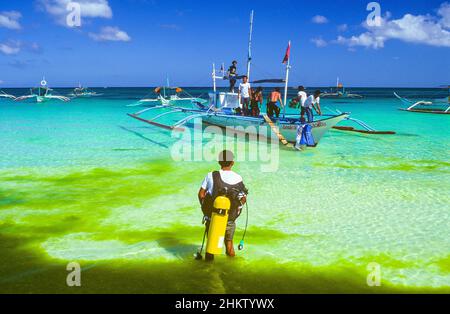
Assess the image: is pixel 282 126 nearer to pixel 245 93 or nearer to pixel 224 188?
pixel 245 93

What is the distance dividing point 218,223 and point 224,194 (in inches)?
16.1

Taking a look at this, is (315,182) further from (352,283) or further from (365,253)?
(352,283)

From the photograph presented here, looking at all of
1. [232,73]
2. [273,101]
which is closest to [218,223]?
[273,101]

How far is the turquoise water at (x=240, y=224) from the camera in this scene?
5332 millimetres

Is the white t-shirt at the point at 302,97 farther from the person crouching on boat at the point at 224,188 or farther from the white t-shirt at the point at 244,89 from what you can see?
the person crouching on boat at the point at 224,188

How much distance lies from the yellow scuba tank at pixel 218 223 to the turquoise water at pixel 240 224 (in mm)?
553

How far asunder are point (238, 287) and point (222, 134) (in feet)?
60.2

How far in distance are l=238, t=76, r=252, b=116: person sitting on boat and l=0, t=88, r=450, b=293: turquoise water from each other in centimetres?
578

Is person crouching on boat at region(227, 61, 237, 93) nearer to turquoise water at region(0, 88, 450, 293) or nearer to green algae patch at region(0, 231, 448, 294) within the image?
turquoise water at region(0, 88, 450, 293)

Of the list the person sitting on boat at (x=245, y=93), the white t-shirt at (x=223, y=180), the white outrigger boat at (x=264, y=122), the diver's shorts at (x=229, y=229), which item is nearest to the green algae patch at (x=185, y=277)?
the diver's shorts at (x=229, y=229)

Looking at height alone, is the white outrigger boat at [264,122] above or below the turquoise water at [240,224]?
above

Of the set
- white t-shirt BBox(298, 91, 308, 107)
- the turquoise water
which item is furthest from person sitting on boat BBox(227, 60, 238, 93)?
the turquoise water

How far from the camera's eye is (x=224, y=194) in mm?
4828

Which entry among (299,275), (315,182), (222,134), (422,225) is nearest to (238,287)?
(299,275)
